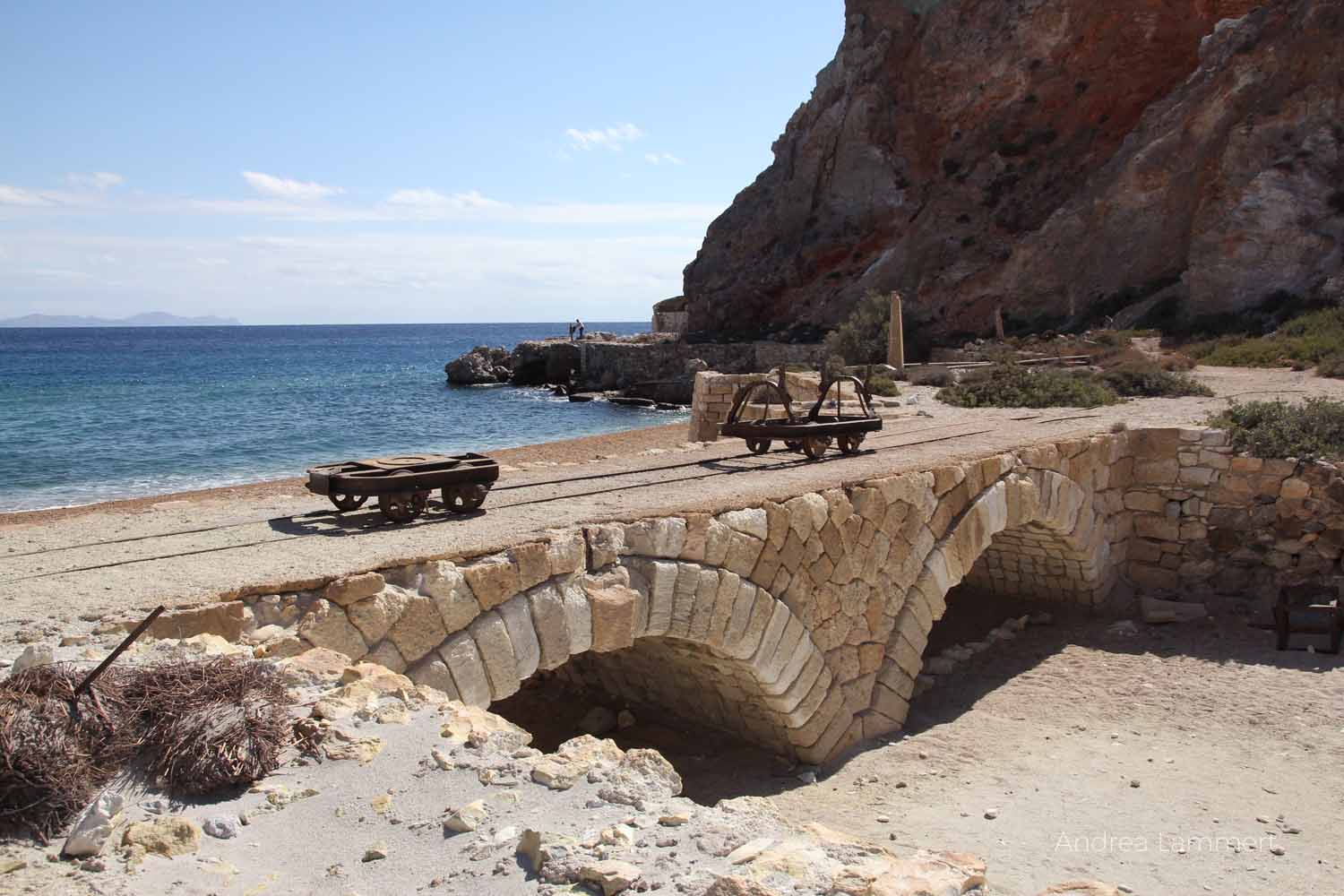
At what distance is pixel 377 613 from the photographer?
5.21 metres

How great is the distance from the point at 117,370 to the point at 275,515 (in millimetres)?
65420

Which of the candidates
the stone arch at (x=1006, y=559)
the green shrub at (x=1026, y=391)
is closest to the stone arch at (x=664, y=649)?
the stone arch at (x=1006, y=559)

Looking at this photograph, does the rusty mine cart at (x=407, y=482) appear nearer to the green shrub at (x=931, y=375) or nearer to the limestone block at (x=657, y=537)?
the limestone block at (x=657, y=537)

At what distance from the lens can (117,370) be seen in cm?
6406

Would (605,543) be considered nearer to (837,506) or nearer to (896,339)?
(837,506)

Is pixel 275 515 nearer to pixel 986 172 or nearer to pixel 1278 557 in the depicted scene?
pixel 1278 557

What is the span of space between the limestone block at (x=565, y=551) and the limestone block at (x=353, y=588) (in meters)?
1.05

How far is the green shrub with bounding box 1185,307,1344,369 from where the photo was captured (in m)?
20.5

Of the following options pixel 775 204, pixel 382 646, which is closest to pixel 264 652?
pixel 382 646

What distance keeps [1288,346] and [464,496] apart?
2061 centimetres

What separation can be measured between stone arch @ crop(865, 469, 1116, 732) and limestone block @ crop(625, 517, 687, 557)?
282 centimetres

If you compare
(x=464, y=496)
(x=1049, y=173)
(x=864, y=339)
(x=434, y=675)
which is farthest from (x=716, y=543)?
(x=1049, y=173)

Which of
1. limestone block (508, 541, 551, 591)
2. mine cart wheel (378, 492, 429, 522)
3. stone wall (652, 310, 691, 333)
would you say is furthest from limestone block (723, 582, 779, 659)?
stone wall (652, 310, 691, 333)

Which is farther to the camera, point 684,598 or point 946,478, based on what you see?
point 946,478
